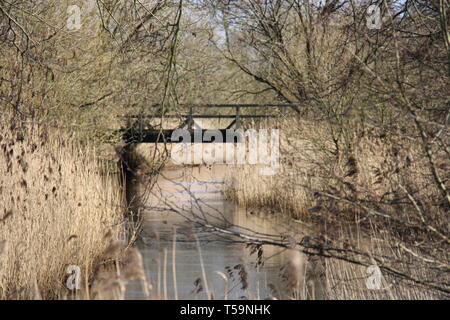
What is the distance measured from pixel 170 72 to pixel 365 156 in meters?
2.87

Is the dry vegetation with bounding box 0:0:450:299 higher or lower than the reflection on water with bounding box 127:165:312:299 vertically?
higher

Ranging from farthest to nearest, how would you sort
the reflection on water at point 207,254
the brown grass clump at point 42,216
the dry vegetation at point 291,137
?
the brown grass clump at point 42,216, the reflection on water at point 207,254, the dry vegetation at point 291,137

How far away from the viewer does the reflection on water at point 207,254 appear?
4.81 meters

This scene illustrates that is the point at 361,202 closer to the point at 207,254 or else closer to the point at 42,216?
the point at 42,216

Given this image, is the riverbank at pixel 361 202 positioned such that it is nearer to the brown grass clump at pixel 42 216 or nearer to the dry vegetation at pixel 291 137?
the dry vegetation at pixel 291 137

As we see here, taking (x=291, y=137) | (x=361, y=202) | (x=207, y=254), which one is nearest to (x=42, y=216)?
(x=361, y=202)

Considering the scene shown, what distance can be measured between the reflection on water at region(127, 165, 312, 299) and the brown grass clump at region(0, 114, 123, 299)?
607 mm

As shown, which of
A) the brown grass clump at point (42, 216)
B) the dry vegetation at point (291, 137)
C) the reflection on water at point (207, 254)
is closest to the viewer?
the dry vegetation at point (291, 137)

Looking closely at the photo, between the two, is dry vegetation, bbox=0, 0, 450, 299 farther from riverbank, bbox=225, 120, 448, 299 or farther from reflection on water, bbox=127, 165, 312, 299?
reflection on water, bbox=127, 165, 312, 299

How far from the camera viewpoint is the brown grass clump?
547 cm

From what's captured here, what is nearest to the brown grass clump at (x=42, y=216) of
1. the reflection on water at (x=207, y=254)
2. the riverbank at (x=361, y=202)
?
the reflection on water at (x=207, y=254)

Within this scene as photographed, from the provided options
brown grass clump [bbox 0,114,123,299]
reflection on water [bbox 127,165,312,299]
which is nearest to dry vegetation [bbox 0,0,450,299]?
brown grass clump [bbox 0,114,123,299]

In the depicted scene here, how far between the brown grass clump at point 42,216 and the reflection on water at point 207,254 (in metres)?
0.61

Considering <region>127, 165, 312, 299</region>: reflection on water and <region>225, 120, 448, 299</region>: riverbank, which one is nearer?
<region>225, 120, 448, 299</region>: riverbank
